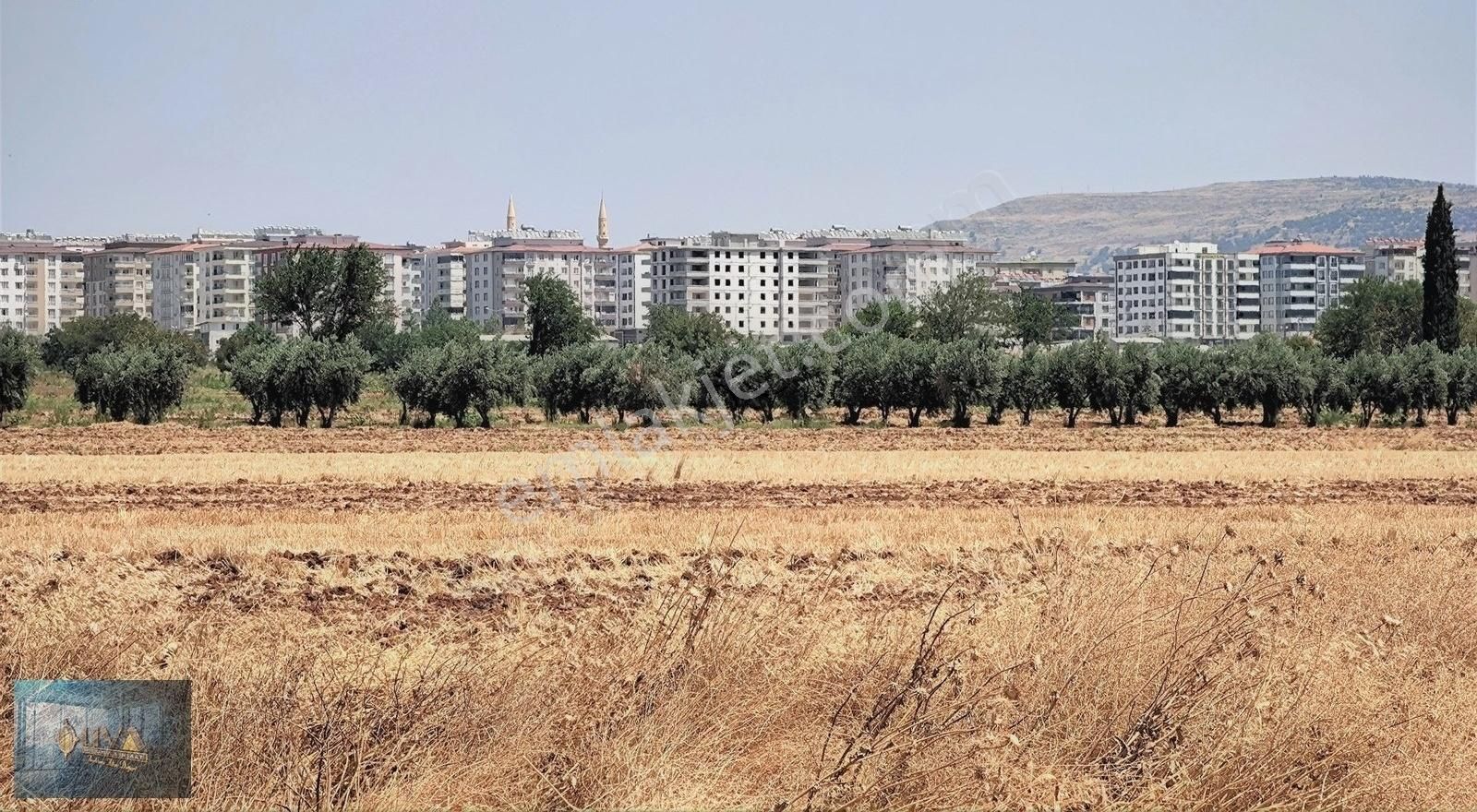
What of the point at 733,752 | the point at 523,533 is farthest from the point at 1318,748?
the point at 523,533

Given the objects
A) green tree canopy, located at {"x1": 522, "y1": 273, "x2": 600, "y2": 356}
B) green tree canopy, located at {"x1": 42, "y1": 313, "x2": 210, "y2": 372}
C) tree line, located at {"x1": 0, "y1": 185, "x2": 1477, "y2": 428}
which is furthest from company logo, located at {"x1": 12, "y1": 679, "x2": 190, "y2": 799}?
green tree canopy, located at {"x1": 42, "y1": 313, "x2": 210, "y2": 372}

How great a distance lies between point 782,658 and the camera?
1100 centimetres

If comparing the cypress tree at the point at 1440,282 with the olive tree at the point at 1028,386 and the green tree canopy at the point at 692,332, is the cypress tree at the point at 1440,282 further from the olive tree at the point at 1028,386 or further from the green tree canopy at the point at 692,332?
the green tree canopy at the point at 692,332

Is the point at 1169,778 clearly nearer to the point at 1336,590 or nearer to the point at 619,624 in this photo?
the point at 619,624

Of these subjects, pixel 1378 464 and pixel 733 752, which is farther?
pixel 1378 464

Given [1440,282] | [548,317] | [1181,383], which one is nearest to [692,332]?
[548,317]

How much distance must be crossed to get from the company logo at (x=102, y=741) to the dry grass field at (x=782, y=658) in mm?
164

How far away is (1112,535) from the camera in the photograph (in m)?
24.1

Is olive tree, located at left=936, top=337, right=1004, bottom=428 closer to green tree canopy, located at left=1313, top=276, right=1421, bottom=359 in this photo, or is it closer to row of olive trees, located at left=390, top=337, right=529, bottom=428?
row of olive trees, located at left=390, top=337, right=529, bottom=428

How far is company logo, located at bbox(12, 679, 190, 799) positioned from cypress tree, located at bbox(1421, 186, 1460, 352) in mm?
94802

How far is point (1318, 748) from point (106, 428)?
63217 mm

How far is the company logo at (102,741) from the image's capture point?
340 inches

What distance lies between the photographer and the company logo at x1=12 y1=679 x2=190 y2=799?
28.4 ft

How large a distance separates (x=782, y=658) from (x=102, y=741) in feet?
14.5
